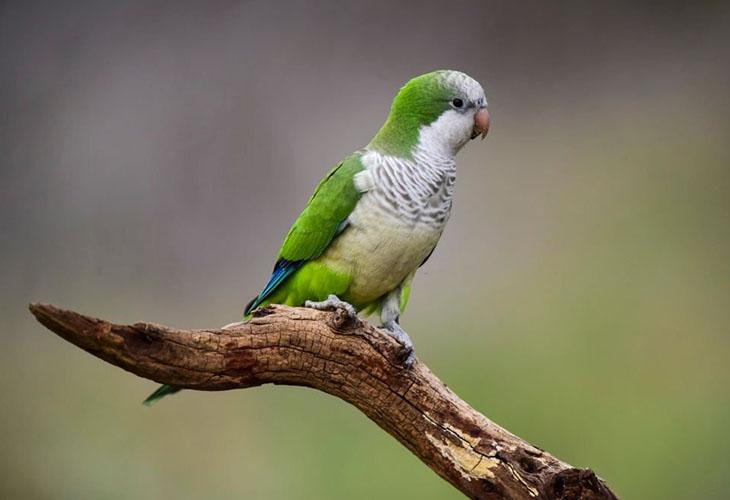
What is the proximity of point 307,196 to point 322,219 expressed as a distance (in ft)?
3.84

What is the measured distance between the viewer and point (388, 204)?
2.51 meters

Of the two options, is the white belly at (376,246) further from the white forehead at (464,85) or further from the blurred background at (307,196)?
the blurred background at (307,196)

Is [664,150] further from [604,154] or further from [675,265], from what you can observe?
[675,265]

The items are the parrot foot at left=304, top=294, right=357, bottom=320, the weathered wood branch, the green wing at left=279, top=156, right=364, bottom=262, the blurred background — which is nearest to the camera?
the weathered wood branch

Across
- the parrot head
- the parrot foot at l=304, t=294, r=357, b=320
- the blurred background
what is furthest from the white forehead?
the blurred background

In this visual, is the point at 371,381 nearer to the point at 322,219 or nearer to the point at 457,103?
the point at 322,219

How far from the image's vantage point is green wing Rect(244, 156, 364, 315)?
8.38ft

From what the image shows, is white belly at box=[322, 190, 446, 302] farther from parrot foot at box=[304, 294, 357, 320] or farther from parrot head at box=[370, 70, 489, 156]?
parrot head at box=[370, 70, 489, 156]

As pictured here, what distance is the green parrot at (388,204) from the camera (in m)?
2.52

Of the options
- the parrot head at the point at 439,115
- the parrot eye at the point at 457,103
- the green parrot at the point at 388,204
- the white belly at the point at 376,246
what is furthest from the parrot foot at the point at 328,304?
the parrot eye at the point at 457,103

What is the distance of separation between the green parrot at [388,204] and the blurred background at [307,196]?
112 centimetres

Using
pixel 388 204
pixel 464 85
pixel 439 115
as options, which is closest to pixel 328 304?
pixel 388 204

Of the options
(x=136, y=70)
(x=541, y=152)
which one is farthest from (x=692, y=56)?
(x=136, y=70)

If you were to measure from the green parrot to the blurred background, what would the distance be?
112 cm
